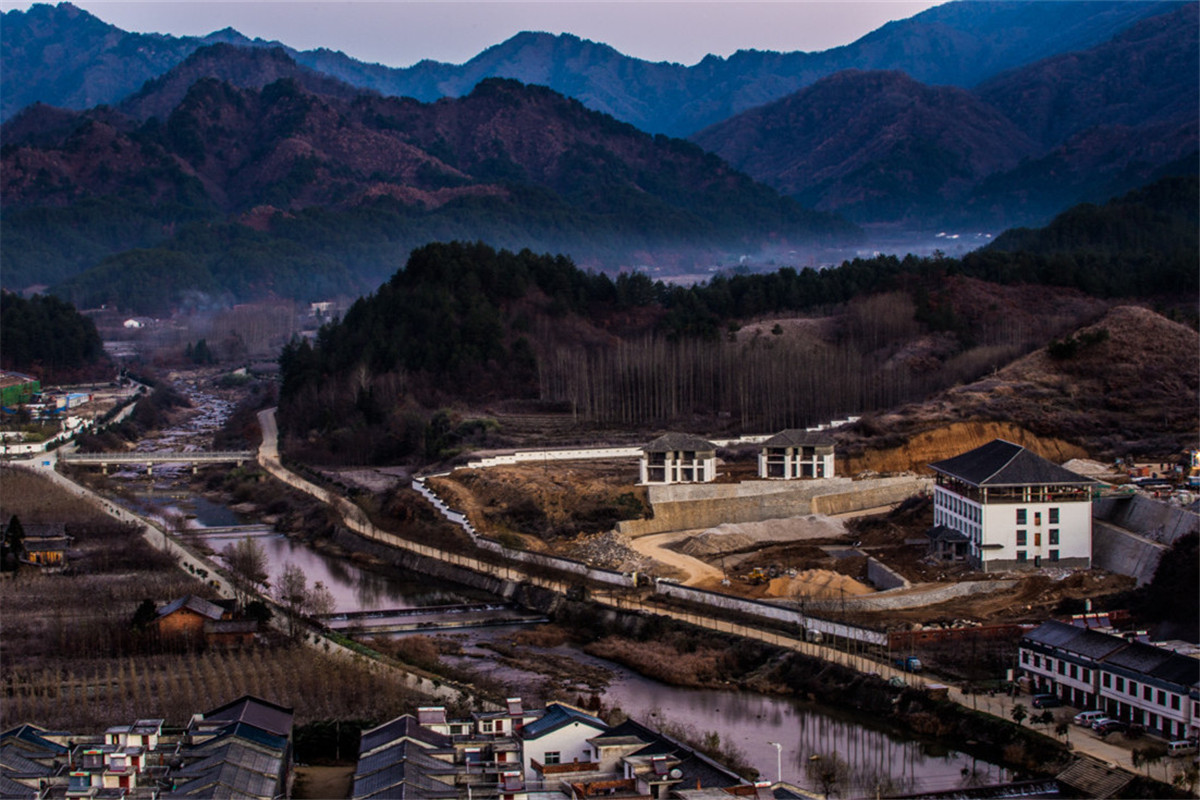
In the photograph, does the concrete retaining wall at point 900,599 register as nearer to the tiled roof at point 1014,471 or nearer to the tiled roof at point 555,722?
the tiled roof at point 1014,471

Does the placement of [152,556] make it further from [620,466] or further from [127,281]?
[127,281]

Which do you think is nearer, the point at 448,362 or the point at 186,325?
the point at 448,362

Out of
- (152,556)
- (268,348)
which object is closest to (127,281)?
(268,348)

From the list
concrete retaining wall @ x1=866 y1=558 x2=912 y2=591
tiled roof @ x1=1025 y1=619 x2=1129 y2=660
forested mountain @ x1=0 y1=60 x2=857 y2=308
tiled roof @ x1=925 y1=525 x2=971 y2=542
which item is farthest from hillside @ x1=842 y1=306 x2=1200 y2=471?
forested mountain @ x1=0 y1=60 x2=857 y2=308

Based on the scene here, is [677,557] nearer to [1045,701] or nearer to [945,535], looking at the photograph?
[945,535]

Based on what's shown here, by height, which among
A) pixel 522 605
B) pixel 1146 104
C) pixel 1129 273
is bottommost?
pixel 522 605

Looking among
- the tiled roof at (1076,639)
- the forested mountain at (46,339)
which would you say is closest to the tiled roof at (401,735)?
the tiled roof at (1076,639)
